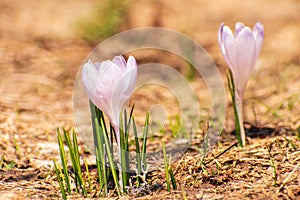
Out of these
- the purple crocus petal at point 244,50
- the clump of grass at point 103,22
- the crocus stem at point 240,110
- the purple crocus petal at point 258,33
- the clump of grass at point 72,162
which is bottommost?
the clump of grass at point 72,162

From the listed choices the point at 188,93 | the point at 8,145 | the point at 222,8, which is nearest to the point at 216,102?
the point at 188,93

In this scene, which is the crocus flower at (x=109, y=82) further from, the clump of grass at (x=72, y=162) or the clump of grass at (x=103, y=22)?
the clump of grass at (x=103, y=22)

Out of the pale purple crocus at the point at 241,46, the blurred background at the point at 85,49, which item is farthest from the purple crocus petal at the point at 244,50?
the blurred background at the point at 85,49

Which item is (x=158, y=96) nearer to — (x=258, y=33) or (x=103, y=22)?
(x=103, y=22)

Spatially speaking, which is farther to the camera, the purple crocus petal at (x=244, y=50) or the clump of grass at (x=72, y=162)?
the purple crocus petal at (x=244, y=50)

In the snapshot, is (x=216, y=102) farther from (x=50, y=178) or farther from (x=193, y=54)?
(x=50, y=178)

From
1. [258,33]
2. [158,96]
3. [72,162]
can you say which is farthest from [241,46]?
[158,96]

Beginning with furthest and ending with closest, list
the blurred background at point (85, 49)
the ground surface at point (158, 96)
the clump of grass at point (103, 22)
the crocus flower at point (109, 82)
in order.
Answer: the clump of grass at point (103, 22) → the blurred background at point (85, 49) → the ground surface at point (158, 96) → the crocus flower at point (109, 82)
